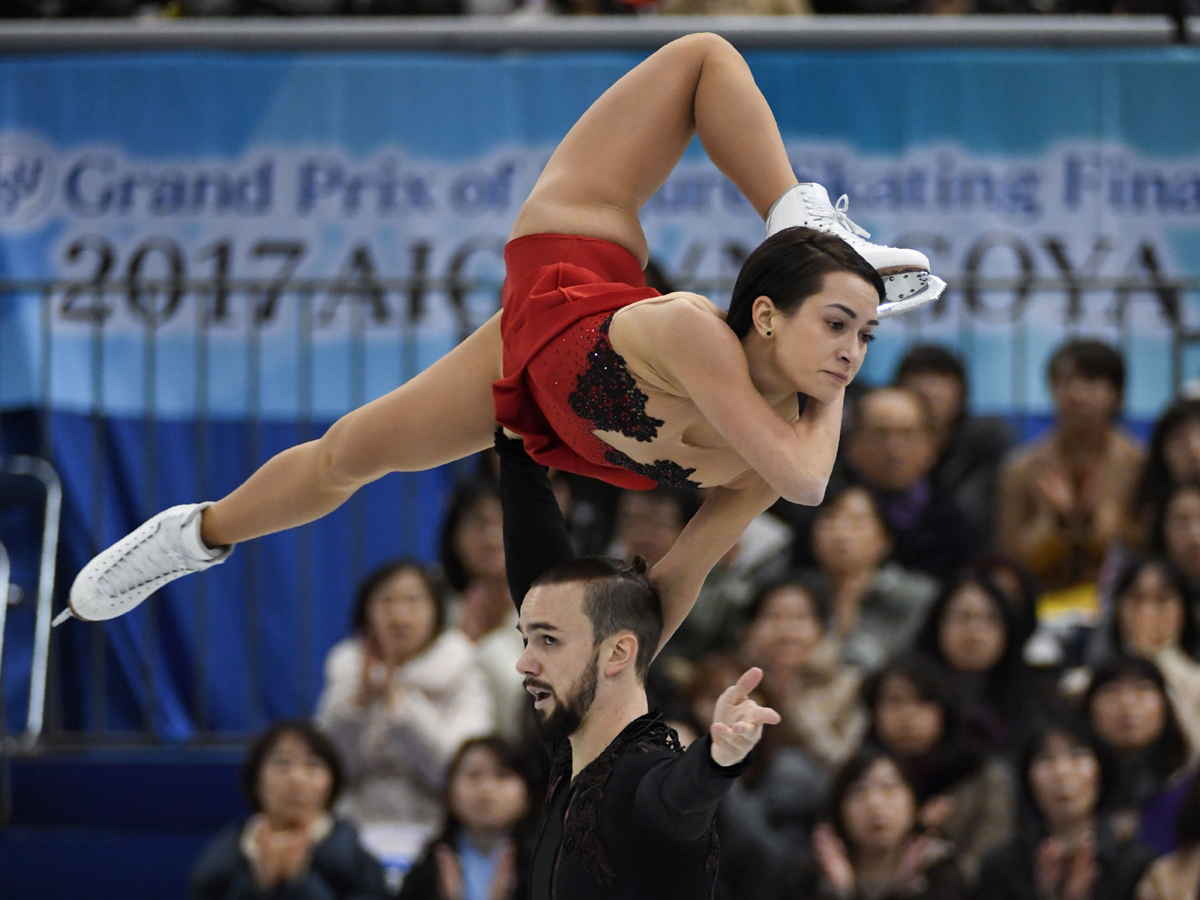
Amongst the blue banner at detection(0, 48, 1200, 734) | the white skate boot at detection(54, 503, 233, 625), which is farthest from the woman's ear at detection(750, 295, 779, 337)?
the blue banner at detection(0, 48, 1200, 734)

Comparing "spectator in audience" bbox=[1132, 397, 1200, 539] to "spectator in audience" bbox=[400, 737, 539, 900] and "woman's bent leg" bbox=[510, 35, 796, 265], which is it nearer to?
"spectator in audience" bbox=[400, 737, 539, 900]

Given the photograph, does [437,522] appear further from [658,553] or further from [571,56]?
[571,56]

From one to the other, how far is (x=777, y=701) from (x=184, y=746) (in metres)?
2.23

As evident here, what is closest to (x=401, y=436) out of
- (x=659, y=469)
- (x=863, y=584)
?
(x=659, y=469)

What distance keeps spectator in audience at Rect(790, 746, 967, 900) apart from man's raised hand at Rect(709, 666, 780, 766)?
253 cm

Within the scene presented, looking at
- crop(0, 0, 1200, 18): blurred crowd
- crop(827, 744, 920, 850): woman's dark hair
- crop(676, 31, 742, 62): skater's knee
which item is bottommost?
crop(827, 744, 920, 850): woman's dark hair

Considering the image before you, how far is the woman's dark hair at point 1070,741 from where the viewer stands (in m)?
5.70

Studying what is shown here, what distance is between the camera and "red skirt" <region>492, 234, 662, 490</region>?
3584 millimetres

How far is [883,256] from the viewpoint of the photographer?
3637mm

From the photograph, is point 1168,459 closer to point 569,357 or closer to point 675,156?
point 675,156

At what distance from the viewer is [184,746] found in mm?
6410

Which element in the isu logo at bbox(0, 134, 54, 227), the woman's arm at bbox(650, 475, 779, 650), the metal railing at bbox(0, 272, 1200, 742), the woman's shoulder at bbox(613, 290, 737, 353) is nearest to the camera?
the woman's shoulder at bbox(613, 290, 737, 353)

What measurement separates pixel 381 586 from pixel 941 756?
203 cm

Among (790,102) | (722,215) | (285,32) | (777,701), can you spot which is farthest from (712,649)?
(285,32)
